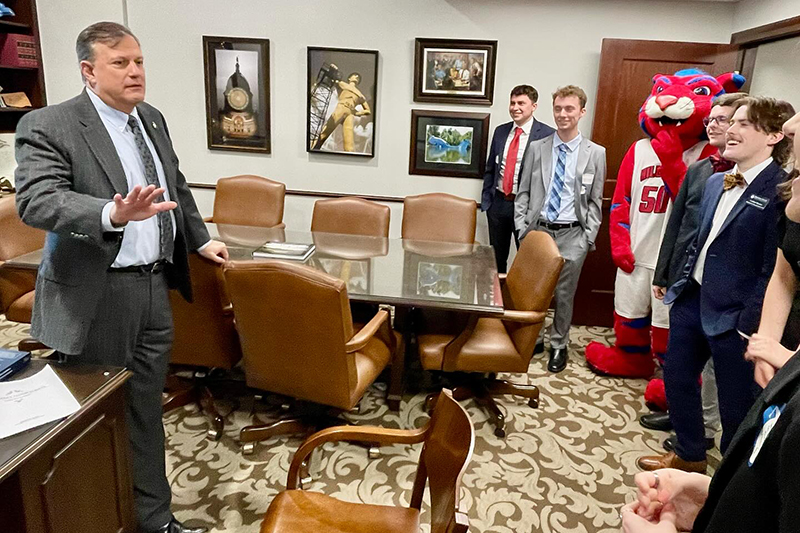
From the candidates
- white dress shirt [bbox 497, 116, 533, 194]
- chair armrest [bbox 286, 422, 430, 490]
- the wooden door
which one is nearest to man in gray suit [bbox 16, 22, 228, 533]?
chair armrest [bbox 286, 422, 430, 490]

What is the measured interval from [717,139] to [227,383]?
2.51 metres

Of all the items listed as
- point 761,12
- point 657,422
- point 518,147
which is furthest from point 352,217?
point 761,12

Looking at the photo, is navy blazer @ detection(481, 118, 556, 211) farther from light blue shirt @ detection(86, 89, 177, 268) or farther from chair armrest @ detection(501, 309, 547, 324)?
light blue shirt @ detection(86, 89, 177, 268)

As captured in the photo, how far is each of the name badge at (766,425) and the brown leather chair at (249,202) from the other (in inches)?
137

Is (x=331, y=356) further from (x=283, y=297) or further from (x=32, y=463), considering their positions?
(x=32, y=463)

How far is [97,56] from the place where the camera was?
1.53 metres

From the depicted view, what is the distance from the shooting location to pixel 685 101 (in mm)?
2689

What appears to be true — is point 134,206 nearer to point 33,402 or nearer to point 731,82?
point 33,402

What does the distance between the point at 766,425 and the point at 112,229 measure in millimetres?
1456

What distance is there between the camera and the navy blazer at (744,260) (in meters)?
1.79

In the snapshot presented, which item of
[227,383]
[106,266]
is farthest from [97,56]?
[227,383]

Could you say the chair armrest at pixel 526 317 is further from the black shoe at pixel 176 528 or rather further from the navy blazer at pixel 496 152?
the navy blazer at pixel 496 152

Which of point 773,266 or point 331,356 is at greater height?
point 773,266

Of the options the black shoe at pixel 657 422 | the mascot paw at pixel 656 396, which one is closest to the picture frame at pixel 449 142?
the mascot paw at pixel 656 396
